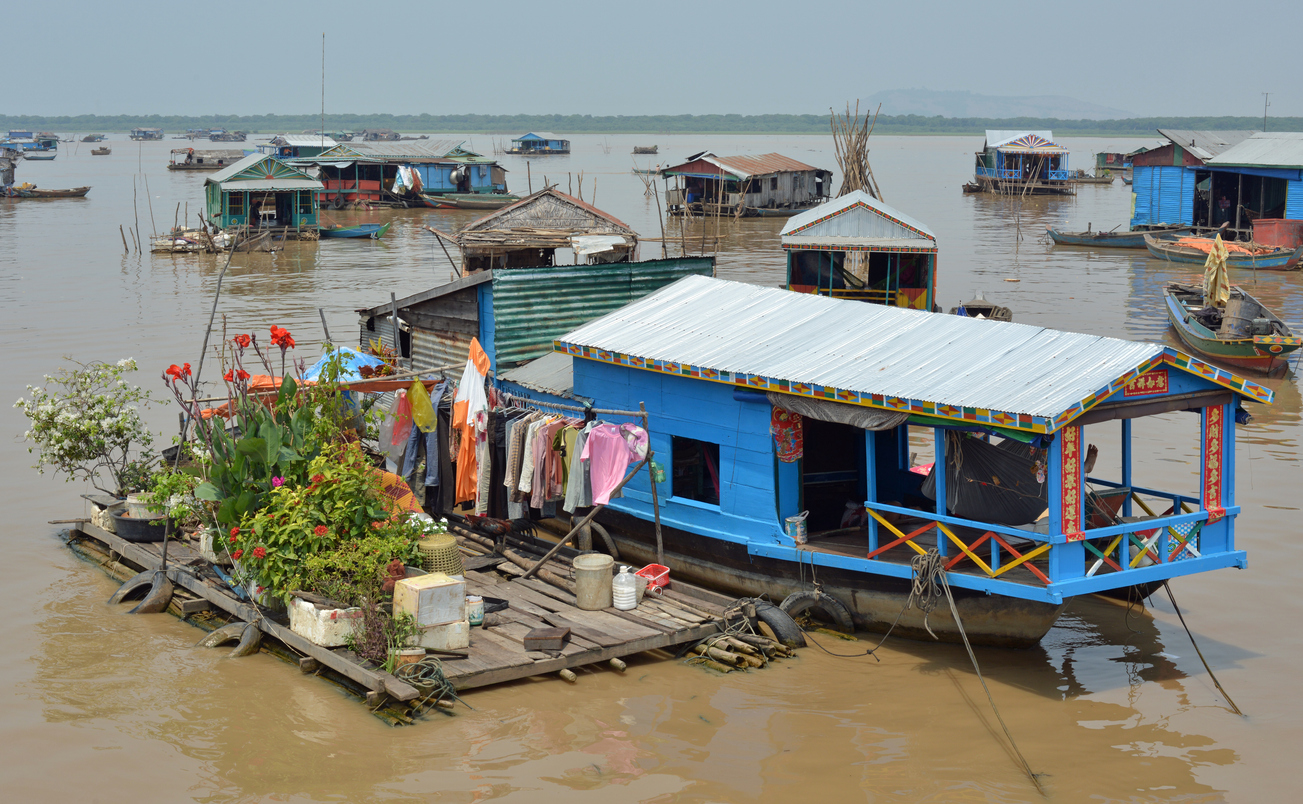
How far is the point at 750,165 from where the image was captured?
48500 millimetres

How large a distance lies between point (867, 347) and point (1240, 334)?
45.9ft

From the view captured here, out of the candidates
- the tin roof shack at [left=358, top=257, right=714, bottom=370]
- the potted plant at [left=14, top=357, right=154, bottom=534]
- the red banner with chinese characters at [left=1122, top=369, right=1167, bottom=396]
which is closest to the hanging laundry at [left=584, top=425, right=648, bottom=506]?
the tin roof shack at [left=358, top=257, right=714, bottom=370]

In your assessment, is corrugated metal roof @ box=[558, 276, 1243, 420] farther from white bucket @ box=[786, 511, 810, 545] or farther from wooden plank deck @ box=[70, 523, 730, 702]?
wooden plank deck @ box=[70, 523, 730, 702]

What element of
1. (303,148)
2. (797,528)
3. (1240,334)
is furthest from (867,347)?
(303,148)

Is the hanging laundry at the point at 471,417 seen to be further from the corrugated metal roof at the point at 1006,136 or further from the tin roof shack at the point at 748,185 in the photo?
the corrugated metal roof at the point at 1006,136

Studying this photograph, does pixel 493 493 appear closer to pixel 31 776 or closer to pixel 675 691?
pixel 675 691

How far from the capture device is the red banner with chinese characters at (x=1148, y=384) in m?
8.10

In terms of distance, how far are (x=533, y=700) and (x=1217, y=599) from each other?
6.59 meters

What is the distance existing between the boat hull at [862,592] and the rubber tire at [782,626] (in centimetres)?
38

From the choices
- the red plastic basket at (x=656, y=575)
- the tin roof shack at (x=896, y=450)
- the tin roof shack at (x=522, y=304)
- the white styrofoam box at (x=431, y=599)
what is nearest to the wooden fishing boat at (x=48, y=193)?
the tin roof shack at (x=522, y=304)

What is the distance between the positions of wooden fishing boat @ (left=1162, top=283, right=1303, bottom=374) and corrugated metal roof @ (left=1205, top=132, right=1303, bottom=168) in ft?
45.0

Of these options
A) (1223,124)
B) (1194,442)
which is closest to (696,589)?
(1194,442)

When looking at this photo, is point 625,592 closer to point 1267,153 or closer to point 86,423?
point 86,423

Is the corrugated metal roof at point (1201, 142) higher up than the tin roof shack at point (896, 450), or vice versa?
the corrugated metal roof at point (1201, 142)
